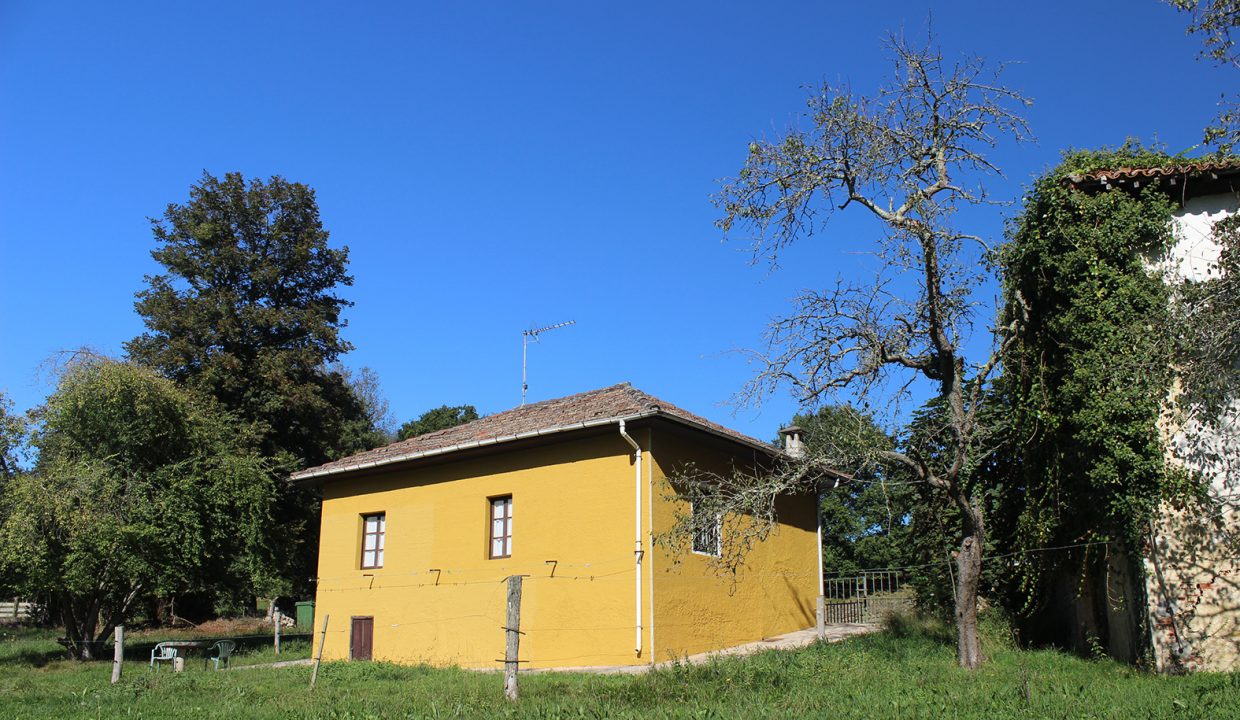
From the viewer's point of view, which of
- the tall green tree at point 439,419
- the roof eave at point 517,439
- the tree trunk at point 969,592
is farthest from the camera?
the tall green tree at point 439,419

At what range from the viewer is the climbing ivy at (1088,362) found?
11.1m

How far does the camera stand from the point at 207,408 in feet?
75.9

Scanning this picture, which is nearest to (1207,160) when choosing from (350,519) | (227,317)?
(350,519)

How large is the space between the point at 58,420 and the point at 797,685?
18077 mm

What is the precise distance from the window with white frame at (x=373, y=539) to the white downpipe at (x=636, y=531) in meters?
6.55

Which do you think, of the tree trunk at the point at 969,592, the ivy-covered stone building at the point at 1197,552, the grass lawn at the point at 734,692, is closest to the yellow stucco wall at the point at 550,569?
the grass lawn at the point at 734,692

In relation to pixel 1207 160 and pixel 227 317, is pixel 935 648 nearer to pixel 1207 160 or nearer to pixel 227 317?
pixel 1207 160

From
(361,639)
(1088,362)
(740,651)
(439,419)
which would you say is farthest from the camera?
(439,419)

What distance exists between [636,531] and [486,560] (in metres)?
3.52

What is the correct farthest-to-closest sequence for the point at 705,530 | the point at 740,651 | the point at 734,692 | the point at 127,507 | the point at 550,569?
the point at 127,507
the point at 550,569
the point at 740,651
the point at 705,530
the point at 734,692

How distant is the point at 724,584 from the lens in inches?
624

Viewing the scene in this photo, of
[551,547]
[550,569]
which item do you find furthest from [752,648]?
[551,547]

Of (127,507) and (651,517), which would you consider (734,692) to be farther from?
(127,507)

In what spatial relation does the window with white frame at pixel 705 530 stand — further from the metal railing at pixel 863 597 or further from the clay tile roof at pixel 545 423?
the metal railing at pixel 863 597
